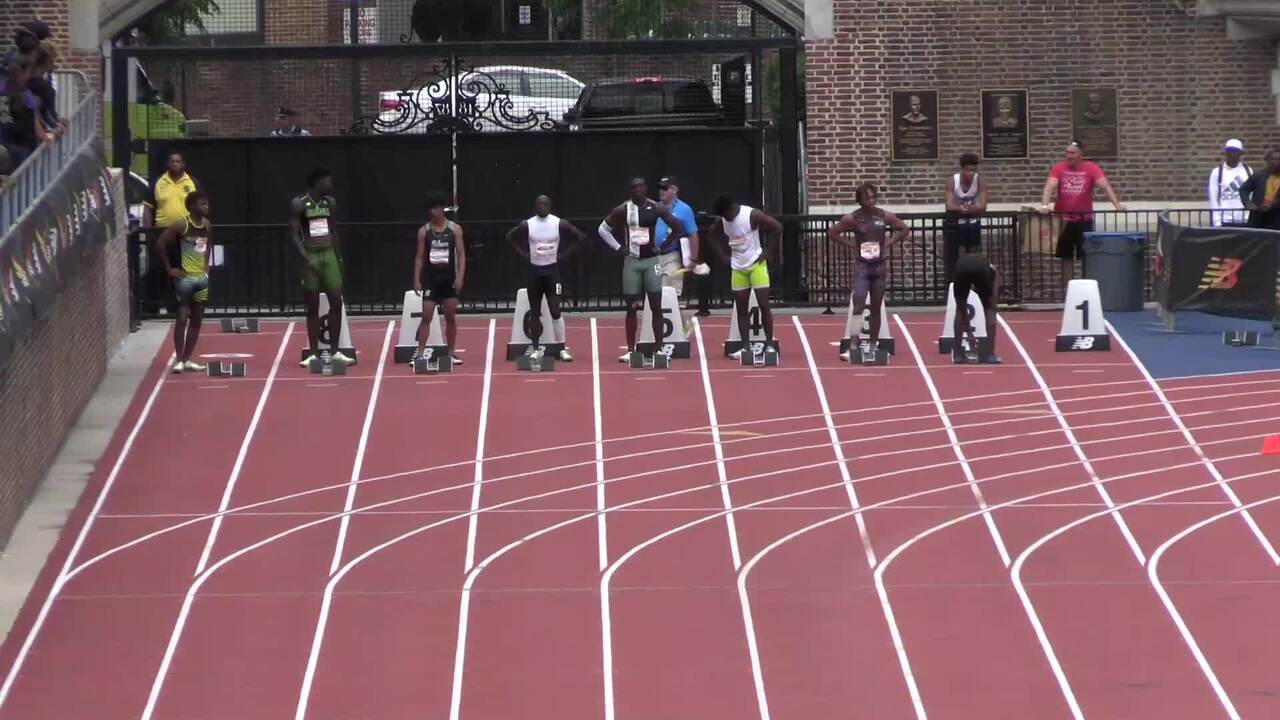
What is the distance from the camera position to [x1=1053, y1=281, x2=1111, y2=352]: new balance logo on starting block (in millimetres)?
21000

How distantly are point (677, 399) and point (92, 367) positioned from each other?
5127 millimetres

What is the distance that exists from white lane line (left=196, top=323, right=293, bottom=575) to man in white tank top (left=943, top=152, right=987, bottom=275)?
7125 mm

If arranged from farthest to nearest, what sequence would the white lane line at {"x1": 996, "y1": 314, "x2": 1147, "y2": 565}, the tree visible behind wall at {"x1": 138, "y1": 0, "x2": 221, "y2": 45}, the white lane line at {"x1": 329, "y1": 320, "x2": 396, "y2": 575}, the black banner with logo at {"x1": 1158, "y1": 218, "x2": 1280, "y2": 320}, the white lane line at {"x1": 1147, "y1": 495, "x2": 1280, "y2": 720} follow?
the tree visible behind wall at {"x1": 138, "y1": 0, "x2": 221, "y2": 45}, the black banner with logo at {"x1": 1158, "y1": 218, "x2": 1280, "y2": 320}, the white lane line at {"x1": 329, "y1": 320, "x2": 396, "y2": 575}, the white lane line at {"x1": 996, "y1": 314, "x2": 1147, "y2": 565}, the white lane line at {"x1": 1147, "y1": 495, "x2": 1280, "y2": 720}

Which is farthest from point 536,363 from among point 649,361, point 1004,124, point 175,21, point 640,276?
point 175,21

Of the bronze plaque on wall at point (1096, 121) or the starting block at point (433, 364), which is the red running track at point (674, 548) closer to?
the starting block at point (433, 364)

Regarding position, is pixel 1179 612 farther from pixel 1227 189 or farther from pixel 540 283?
pixel 1227 189

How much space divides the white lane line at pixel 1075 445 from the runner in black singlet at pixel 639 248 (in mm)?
3425

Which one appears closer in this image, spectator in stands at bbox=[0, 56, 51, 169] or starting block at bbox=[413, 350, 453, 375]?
spectator in stands at bbox=[0, 56, 51, 169]

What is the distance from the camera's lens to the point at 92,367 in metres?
19.7

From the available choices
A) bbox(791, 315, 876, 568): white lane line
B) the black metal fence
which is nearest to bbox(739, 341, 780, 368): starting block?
bbox(791, 315, 876, 568): white lane line

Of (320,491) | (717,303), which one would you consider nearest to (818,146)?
(717,303)

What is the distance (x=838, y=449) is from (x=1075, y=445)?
1.82 metres

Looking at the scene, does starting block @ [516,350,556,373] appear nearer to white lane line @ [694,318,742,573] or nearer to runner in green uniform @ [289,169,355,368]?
white lane line @ [694,318,742,573]

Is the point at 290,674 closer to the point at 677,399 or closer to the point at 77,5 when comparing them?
the point at 677,399
